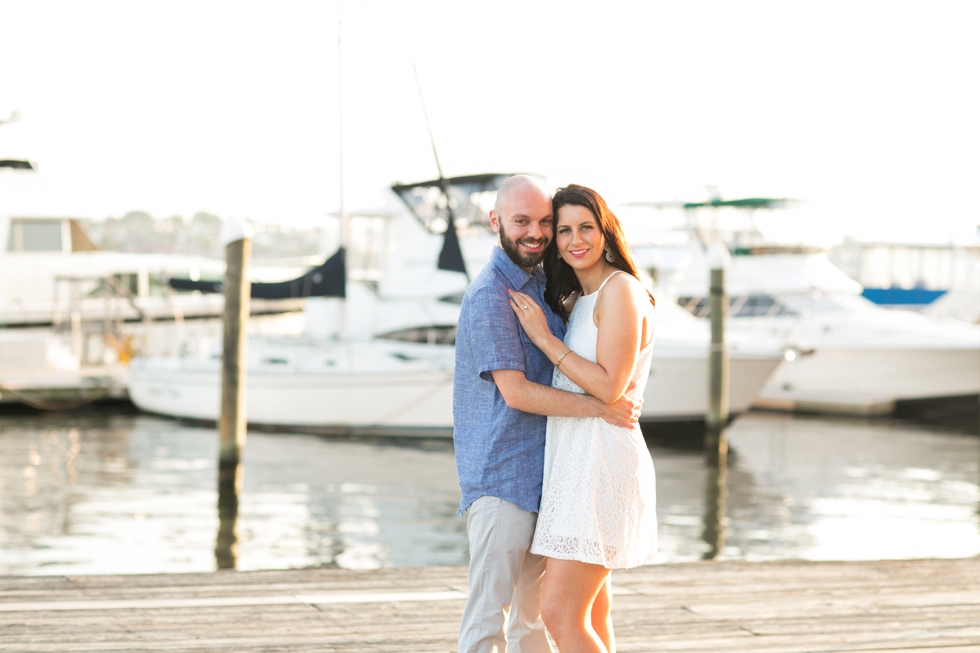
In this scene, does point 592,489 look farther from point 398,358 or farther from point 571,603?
point 398,358

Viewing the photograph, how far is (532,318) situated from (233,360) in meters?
8.62

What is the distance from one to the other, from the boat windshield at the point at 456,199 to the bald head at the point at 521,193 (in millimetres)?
14957

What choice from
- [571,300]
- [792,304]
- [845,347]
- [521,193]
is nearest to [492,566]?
[571,300]

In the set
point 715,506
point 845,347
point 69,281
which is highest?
point 69,281

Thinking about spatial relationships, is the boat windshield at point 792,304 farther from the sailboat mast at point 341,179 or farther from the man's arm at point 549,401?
the man's arm at point 549,401

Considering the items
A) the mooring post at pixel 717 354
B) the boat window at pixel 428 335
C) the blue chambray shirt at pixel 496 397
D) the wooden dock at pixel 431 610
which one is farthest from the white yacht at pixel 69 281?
the blue chambray shirt at pixel 496 397

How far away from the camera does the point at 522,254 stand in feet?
8.82

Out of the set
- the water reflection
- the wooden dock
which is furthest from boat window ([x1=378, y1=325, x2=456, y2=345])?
the wooden dock

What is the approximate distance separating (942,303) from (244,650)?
2719 cm

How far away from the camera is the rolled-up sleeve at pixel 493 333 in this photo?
2604 mm

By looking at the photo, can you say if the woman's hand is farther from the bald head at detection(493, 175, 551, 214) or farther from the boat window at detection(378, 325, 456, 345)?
the boat window at detection(378, 325, 456, 345)

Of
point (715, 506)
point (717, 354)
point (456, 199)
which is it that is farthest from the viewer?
point (456, 199)

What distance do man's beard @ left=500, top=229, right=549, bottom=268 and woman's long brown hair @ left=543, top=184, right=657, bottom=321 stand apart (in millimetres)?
49

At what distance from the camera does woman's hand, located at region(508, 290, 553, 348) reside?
2.62 m
